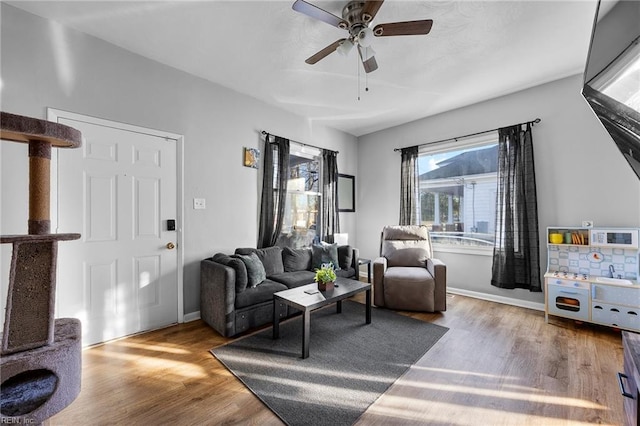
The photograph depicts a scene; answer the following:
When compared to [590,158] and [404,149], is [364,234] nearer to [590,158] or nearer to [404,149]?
[404,149]

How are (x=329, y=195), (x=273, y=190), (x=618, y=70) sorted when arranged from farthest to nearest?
1. (x=329, y=195)
2. (x=273, y=190)
3. (x=618, y=70)

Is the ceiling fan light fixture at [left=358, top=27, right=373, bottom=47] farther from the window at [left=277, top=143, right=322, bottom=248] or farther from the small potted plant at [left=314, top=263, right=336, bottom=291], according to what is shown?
the window at [left=277, top=143, right=322, bottom=248]

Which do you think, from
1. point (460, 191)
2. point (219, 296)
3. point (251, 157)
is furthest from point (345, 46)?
point (460, 191)

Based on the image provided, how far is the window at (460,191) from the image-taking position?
12.4ft

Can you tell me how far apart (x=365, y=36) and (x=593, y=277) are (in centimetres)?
334

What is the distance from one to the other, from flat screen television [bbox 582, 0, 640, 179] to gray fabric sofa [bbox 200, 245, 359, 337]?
2.68 metres

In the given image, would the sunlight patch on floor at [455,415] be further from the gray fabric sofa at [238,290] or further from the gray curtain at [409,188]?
the gray curtain at [409,188]

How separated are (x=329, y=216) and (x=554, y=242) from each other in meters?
2.97

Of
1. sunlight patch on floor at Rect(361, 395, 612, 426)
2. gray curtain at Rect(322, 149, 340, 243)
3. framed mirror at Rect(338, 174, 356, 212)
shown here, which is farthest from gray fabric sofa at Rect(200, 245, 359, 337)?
framed mirror at Rect(338, 174, 356, 212)

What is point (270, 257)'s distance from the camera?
11.1 feet

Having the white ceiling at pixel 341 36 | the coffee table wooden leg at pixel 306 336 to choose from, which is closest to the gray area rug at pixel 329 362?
the coffee table wooden leg at pixel 306 336

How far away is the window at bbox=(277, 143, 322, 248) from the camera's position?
13.3 ft

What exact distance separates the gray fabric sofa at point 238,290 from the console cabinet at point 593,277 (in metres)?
2.77

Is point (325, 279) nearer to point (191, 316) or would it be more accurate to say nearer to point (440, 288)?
point (440, 288)
